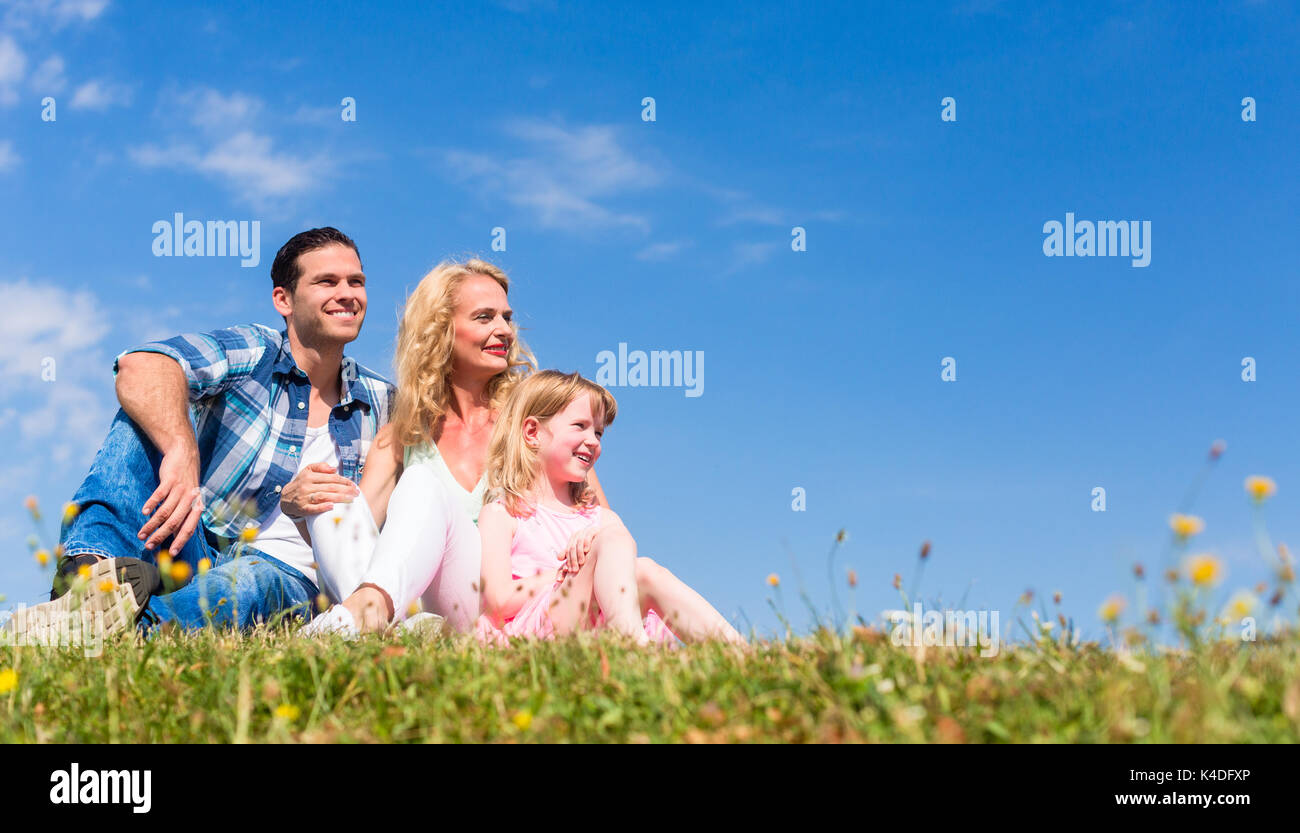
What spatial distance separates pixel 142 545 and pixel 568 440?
2.68 metres

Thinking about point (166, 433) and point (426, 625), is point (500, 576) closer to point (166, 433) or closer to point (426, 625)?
point (426, 625)

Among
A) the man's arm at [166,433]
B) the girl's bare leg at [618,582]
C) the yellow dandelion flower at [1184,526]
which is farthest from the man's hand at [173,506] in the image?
the yellow dandelion flower at [1184,526]

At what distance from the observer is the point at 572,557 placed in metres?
5.01

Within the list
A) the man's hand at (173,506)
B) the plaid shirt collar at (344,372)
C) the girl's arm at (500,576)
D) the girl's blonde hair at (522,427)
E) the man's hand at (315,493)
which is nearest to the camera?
the girl's arm at (500,576)

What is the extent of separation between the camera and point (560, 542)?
18.9 feet

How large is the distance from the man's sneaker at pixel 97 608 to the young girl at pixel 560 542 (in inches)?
71.0

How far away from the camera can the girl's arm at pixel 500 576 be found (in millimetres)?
5348

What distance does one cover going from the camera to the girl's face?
19.5 feet

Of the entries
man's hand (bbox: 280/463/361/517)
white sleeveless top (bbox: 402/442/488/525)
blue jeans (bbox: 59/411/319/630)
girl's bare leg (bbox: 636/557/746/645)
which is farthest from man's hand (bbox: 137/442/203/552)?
girl's bare leg (bbox: 636/557/746/645)

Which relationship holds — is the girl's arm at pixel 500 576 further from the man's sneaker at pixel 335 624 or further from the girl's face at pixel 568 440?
the man's sneaker at pixel 335 624

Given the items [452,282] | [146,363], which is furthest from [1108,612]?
[146,363]
